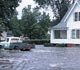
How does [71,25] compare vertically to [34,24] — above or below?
below

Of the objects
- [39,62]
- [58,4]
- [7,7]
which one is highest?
[58,4]

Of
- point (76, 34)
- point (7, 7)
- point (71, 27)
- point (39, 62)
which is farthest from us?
point (71, 27)

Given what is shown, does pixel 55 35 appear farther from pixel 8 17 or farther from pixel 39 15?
pixel 39 15

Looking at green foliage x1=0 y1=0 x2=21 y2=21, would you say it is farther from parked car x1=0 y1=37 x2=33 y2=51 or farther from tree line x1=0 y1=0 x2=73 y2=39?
tree line x1=0 y1=0 x2=73 y2=39

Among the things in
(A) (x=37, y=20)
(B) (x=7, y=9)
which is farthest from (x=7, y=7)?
(A) (x=37, y=20)

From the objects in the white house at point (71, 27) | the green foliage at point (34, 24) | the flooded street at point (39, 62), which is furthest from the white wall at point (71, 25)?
the flooded street at point (39, 62)

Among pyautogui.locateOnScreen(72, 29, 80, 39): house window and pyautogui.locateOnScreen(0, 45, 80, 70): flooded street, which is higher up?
pyautogui.locateOnScreen(72, 29, 80, 39): house window

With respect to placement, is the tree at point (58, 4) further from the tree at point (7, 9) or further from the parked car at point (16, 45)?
the parked car at point (16, 45)

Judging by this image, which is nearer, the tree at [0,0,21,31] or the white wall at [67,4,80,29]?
the tree at [0,0,21,31]

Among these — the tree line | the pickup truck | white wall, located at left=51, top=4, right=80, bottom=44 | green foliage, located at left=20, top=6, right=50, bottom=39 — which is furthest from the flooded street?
green foliage, located at left=20, top=6, right=50, bottom=39

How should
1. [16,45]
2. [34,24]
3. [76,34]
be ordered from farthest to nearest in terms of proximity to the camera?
[34,24]
[76,34]
[16,45]

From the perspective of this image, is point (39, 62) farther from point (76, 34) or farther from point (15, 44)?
point (76, 34)

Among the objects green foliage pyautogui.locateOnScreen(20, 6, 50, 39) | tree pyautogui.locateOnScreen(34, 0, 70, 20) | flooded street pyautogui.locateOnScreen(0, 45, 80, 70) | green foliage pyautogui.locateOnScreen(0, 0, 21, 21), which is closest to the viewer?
flooded street pyautogui.locateOnScreen(0, 45, 80, 70)

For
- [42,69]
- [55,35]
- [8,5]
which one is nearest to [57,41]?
[55,35]
